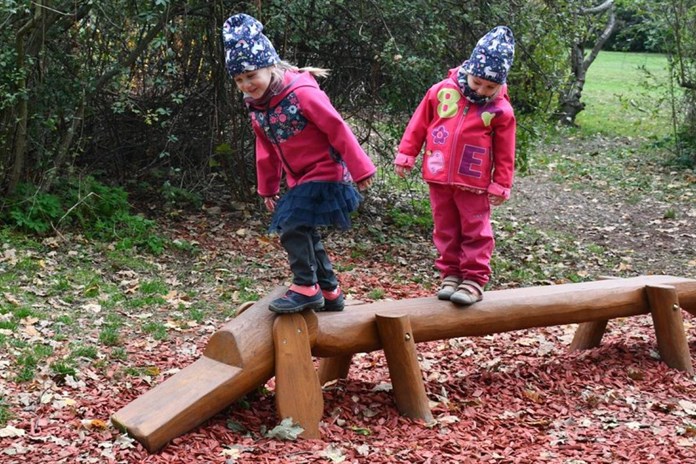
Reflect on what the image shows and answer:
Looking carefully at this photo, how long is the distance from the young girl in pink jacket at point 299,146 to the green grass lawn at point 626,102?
10161mm

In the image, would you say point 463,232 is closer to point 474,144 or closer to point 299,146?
point 474,144

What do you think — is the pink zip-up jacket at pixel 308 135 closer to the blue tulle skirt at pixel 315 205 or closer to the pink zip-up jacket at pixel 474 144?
the blue tulle skirt at pixel 315 205

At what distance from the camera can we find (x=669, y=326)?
5.67m

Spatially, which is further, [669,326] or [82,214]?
[82,214]

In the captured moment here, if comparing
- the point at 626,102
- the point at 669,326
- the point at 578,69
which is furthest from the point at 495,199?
the point at 578,69

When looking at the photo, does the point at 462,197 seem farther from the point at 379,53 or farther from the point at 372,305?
the point at 379,53

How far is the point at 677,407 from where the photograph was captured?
16.3 feet

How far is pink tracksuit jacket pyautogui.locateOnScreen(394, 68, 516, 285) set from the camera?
16.2 feet

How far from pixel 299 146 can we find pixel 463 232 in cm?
118

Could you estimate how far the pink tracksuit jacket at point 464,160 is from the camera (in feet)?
16.2

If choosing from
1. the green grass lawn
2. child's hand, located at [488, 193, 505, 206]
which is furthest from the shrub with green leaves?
the green grass lawn

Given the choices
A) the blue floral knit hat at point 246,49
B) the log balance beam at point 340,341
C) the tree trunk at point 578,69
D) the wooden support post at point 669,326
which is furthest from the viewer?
the tree trunk at point 578,69

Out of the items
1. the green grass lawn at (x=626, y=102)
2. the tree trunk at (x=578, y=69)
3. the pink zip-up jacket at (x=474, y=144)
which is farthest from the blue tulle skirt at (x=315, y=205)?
the tree trunk at (x=578, y=69)

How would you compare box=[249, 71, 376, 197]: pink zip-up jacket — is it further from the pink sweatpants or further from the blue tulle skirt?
the pink sweatpants
